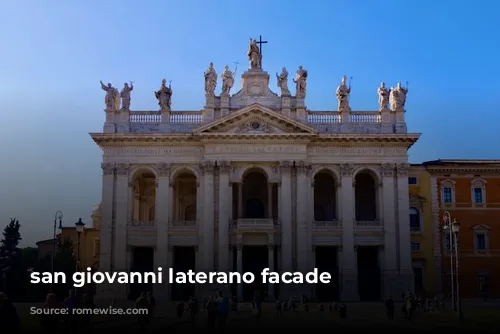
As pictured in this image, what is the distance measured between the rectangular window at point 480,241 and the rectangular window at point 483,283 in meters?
2.49

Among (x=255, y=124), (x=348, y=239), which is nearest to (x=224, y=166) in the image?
(x=255, y=124)

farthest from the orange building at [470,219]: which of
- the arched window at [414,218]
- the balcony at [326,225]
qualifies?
the balcony at [326,225]

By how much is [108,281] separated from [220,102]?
668 inches

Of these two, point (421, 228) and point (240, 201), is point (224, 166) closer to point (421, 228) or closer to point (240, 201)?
point (240, 201)

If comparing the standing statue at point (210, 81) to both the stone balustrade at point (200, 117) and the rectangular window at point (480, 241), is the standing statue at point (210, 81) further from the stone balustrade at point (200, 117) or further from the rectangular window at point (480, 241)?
the rectangular window at point (480, 241)

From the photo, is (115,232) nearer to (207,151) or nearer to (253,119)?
(207,151)

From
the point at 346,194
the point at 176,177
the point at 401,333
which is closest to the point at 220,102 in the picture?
the point at 176,177

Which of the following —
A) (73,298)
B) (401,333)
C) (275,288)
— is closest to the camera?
(73,298)

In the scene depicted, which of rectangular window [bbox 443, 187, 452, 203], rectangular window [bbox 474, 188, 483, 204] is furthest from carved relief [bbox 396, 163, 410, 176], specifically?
rectangular window [bbox 474, 188, 483, 204]

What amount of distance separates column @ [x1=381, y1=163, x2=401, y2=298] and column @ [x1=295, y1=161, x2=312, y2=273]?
6.18 metres

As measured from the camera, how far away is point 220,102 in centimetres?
5625

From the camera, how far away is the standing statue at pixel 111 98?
56.8m

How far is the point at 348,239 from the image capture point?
54844 millimetres

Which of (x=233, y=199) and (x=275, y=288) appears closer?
(x=275, y=288)
